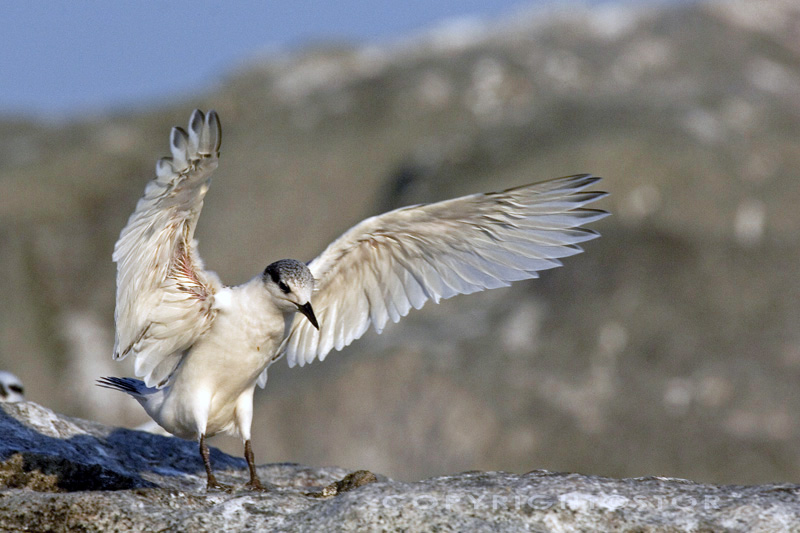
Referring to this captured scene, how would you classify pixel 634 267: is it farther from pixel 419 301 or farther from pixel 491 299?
pixel 419 301

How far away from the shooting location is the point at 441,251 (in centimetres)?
1124

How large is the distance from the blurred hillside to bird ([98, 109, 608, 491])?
1565 cm

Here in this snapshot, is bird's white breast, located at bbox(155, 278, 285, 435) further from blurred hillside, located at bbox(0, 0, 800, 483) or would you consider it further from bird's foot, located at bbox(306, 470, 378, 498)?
blurred hillside, located at bbox(0, 0, 800, 483)

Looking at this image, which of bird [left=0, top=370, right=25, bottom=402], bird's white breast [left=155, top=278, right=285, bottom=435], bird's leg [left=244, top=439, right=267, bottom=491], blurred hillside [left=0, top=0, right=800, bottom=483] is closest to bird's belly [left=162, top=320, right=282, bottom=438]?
bird's white breast [left=155, top=278, right=285, bottom=435]

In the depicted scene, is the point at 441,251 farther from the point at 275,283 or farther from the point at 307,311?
the point at 275,283

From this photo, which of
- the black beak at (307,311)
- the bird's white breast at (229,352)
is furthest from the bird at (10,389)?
the black beak at (307,311)

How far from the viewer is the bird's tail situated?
450 inches

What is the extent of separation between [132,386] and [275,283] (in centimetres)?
267

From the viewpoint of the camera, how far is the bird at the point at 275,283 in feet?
32.4

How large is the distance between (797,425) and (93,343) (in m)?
27.7

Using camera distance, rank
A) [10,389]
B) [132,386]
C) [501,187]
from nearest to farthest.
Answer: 1. [132,386]
2. [10,389]
3. [501,187]

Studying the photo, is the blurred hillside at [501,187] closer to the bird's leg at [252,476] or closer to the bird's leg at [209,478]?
the bird's leg at [252,476]

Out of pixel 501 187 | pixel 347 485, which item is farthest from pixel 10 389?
pixel 501 187

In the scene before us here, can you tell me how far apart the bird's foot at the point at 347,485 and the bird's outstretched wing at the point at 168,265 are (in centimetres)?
211
